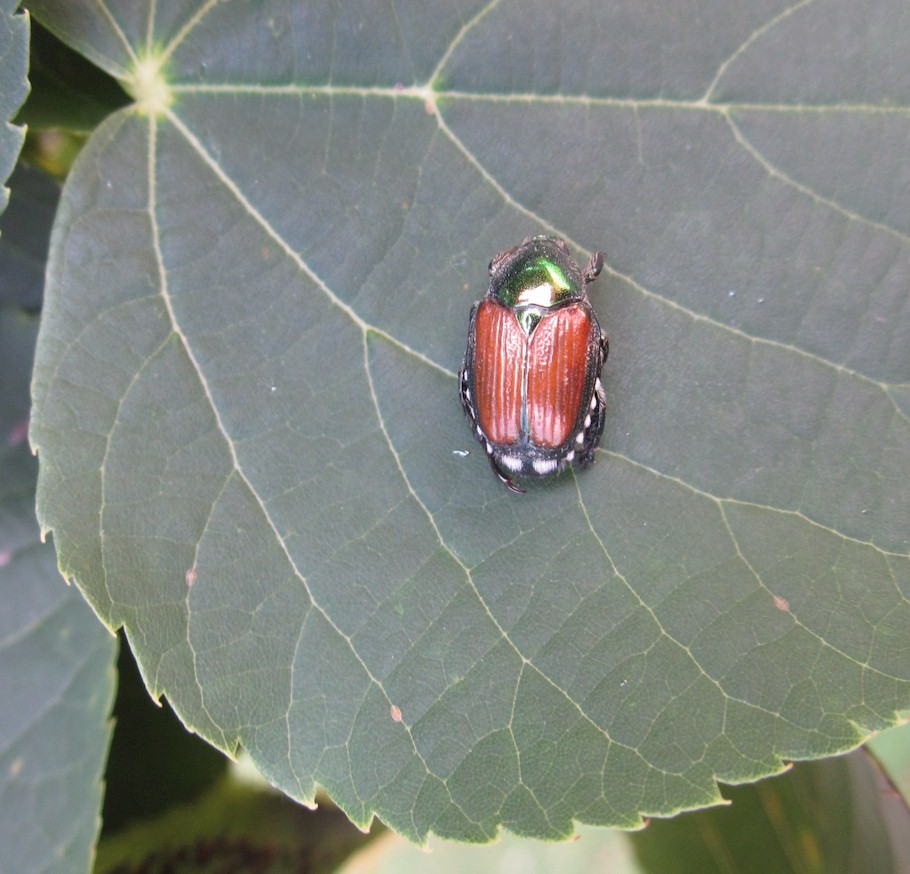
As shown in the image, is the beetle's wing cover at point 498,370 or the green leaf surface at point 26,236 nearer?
the beetle's wing cover at point 498,370

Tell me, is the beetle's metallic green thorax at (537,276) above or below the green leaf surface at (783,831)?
above

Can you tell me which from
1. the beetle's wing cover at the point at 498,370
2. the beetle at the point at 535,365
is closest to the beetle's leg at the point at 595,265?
the beetle at the point at 535,365

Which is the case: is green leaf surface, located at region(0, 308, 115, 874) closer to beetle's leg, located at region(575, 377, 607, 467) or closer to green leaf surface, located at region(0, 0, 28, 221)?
green leaf surface, located at region(0, 0, 28, 221)

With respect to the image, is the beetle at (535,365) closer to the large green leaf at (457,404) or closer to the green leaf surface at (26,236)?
the large green leaf at (457,404)

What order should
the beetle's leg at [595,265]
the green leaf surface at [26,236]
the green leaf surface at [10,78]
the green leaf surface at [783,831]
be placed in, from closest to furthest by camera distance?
1. the green leaf surface at [10,78]
2. the beetle's leg at [595,265]
3. the green leaf surface at [783,831]
4. the green leaf surface at [26,236]

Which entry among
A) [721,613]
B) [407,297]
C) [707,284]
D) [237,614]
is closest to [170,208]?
[407,297]

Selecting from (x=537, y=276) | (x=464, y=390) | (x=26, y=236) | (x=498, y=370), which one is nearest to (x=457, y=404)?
(x=464, y=390)

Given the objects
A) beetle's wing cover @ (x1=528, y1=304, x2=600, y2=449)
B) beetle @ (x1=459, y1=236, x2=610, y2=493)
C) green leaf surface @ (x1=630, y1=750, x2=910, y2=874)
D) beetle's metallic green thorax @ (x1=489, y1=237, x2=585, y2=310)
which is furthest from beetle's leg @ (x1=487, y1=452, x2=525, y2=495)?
green leaf surface @ (x1=630, y1=750, x2=910, y2=874)
